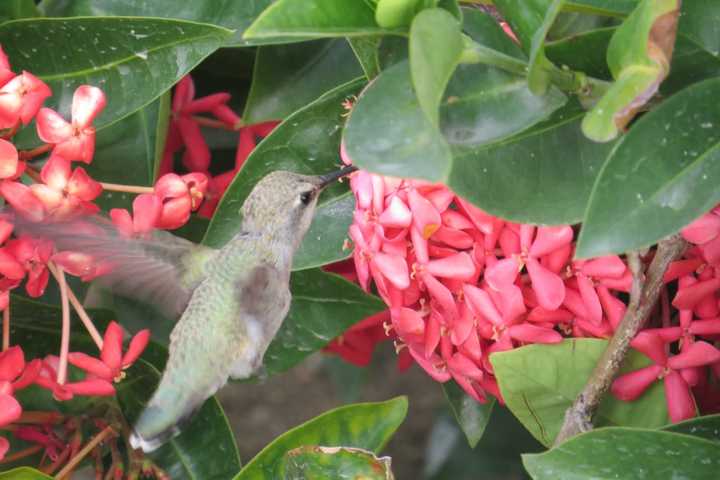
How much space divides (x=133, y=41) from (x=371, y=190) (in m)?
0.41

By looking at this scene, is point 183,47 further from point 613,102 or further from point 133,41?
point 613,102

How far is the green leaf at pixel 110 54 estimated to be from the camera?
4.95ft

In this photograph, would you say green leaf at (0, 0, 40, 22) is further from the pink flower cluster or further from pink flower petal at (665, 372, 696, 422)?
pink flower petal at (665, 372, 696, 422)

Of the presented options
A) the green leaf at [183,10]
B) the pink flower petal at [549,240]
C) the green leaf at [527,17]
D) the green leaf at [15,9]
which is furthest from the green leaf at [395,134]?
the green leaf at [15,9]

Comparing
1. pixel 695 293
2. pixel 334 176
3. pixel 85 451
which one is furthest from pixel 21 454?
pixel 695 293

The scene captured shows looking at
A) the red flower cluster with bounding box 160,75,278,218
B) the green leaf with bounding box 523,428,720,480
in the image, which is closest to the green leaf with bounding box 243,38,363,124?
the red flower cluster with bounding box 160,75,278,218

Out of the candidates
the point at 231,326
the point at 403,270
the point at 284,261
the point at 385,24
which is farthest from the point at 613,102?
the point at 231,326

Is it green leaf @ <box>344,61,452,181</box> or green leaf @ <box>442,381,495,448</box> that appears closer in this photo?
green leaf @ <box>344,61,452,181</box>

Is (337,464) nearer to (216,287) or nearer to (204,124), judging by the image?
(216,287)

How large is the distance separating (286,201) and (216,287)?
17 centimetres

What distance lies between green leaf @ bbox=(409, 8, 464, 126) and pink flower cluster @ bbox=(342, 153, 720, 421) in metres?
0.25

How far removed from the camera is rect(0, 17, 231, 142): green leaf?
1.51 meters

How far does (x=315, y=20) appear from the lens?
1106 mm

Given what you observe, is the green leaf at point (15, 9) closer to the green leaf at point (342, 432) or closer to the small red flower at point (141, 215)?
the small red flower at point (141, 215)
